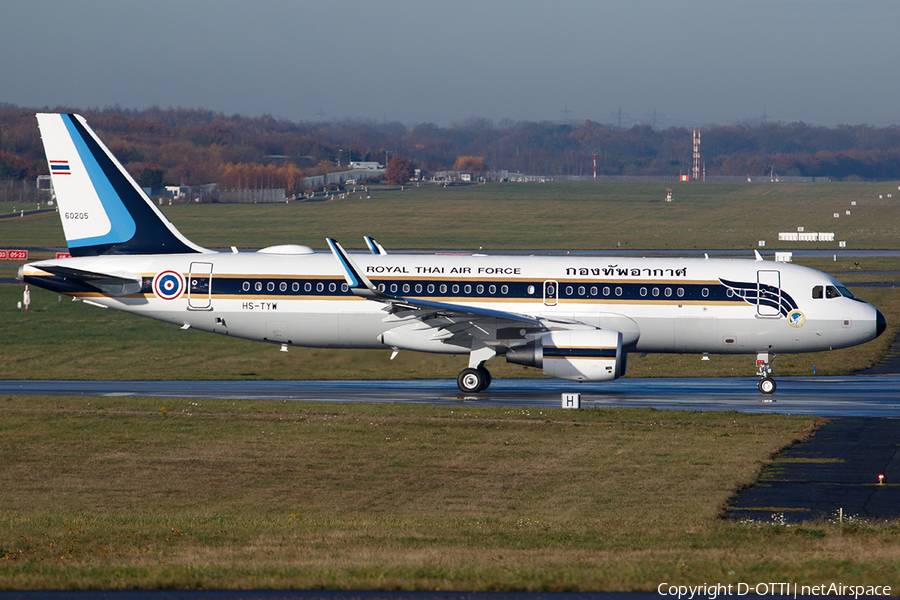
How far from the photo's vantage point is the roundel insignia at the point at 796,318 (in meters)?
31.5

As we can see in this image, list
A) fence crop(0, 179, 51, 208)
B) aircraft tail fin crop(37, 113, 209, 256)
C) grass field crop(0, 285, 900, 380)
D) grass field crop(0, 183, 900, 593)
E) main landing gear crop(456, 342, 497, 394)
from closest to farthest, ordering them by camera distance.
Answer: grass field crop(0, 183, 900, 593) → main landing gear crop(456, 342, 497, 394) → aircraft tail fin crop(37, 113, 209, 256) → grass field crop(0, 285, 900, 380) → fence crop(0, 179, 51, 208)

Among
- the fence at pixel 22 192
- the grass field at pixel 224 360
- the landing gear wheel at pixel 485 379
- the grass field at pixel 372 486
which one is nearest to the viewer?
the grass field at pixel 372 486

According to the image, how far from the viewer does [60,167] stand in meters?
33.0

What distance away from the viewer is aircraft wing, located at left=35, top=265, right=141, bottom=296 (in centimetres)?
3203

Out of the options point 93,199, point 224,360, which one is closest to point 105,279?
point 93,199

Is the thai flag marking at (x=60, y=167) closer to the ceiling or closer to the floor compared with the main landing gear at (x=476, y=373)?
closer to the ceiling

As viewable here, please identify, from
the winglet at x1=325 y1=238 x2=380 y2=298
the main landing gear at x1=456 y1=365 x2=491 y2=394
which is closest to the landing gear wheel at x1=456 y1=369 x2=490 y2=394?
the main landing gear at x1=456 y1=365 x2=491 y2=394

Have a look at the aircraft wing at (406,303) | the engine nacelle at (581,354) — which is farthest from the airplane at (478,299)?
the engine nacelle at (581,354)

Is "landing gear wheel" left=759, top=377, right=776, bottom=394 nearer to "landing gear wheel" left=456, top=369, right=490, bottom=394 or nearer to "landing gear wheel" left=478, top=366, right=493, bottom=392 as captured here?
"landing gear wheel" left=478, top=366, right=493, bottom=392

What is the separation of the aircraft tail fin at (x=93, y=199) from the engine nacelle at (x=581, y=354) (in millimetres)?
13769

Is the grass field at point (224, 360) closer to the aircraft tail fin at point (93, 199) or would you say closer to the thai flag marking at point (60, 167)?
the aircraft tail fin at point (93, 199)

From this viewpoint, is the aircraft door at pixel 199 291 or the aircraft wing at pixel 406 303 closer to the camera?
the aircraft wing at pixel 406 303

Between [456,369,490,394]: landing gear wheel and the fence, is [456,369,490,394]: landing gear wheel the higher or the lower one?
the lower one

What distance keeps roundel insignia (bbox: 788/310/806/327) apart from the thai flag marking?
83.8 ft
